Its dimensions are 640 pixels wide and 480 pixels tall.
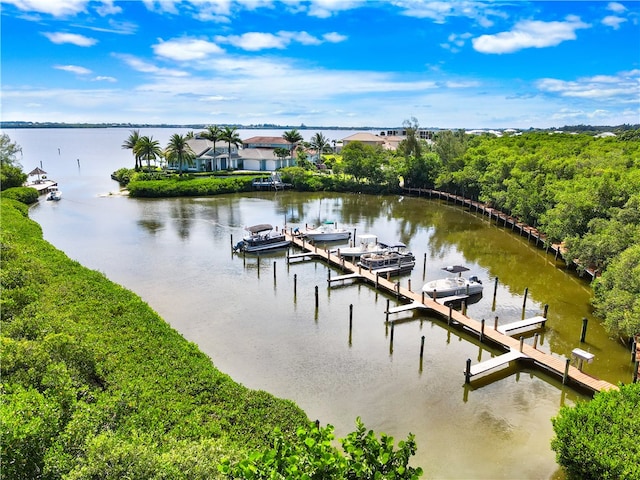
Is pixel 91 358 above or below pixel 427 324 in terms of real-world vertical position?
above

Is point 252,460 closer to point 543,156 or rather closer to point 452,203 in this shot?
point 543,156

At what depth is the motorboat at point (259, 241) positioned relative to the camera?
35219 millimetres

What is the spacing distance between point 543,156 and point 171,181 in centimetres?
4649

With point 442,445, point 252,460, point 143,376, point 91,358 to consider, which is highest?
point 252,460

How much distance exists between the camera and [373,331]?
2284cm

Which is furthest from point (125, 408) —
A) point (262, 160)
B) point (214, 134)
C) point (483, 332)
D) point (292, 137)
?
point (292, 137)

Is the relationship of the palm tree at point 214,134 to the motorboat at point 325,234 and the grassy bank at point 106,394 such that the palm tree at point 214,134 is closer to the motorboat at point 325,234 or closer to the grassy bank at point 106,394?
the motorboat at point 325,234

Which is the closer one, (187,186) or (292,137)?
(187,186)

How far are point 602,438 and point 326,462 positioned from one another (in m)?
8.67

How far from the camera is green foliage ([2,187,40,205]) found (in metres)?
52.0

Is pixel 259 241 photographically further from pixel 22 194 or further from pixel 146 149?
pixel 146 149

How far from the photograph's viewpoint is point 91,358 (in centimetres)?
1284

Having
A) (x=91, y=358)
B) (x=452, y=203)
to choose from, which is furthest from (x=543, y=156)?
(x=91, y=358)

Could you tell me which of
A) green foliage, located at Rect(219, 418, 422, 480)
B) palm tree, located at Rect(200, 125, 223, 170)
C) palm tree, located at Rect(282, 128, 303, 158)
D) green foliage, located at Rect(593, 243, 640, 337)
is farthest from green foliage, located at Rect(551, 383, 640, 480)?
palm tree, located at Rect(282, 128, 303, 158)
